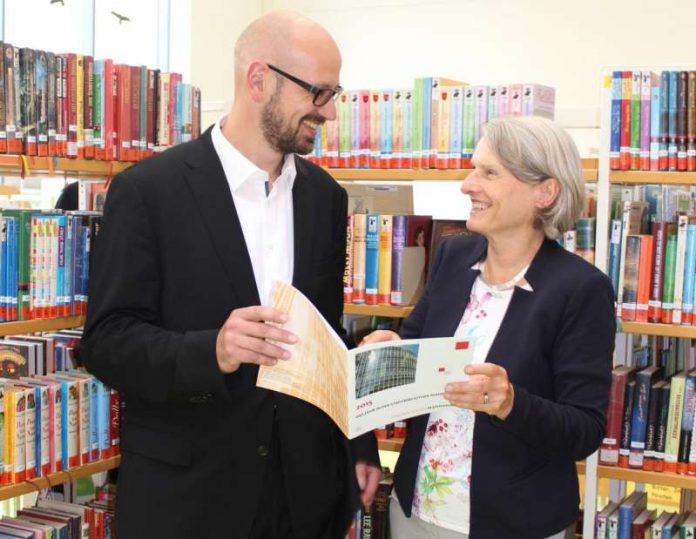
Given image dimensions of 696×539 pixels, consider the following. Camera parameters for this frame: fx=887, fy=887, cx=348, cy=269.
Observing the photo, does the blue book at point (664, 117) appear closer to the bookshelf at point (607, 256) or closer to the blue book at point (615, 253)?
the bookshelf at point (607, 256)

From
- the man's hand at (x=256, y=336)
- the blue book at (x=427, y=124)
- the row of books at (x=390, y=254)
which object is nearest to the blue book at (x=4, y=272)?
the man's hand at (x=256, y=336)

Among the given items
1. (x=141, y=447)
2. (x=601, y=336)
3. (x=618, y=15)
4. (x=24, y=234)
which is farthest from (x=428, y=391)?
(x=618, y=15)

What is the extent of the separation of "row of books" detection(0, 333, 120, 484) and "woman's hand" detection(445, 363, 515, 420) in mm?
1558

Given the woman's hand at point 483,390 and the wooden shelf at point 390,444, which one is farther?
the wooden shelf at point 390,444

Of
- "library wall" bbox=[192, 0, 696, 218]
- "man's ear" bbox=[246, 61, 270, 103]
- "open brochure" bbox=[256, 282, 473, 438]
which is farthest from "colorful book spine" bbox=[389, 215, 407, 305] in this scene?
"library wall" bbox=[192, 0, 696, 218]

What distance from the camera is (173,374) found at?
76.3 inches

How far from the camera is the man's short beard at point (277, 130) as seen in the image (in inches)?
87.1

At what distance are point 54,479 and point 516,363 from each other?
165cm

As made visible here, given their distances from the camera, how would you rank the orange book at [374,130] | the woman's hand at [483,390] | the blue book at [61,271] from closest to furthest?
1. the woman's hand at [483,390]
2. the blue book at [61,271]
3. the orange book at [374,130]

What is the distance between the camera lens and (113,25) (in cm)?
847

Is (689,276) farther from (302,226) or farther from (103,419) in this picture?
(103,419)

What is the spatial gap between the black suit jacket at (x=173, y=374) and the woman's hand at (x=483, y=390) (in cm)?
42

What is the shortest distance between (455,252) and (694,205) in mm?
1807

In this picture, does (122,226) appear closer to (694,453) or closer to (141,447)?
(141,447)
